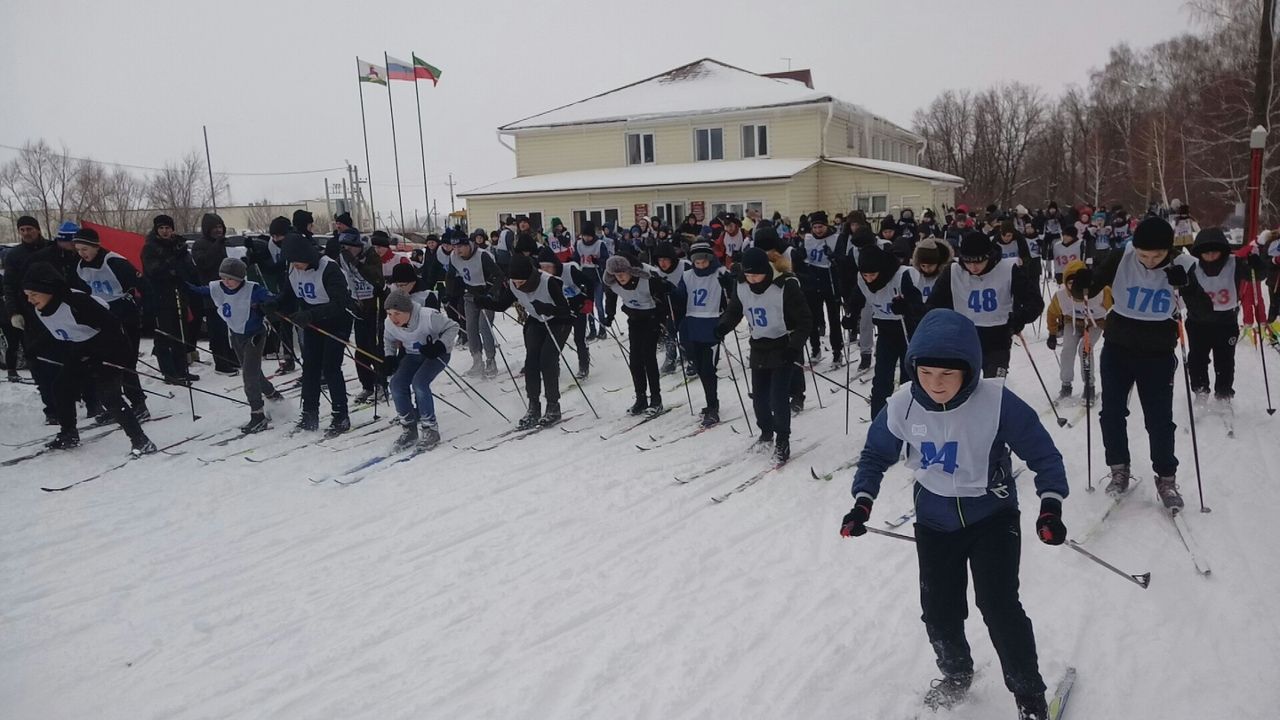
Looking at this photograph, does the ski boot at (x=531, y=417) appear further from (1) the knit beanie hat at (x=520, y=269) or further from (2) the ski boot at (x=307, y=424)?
(2) the ski boot at (x=307, y=424)

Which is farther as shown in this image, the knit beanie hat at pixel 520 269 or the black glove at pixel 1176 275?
the knit beanie hat at pixel 520 269

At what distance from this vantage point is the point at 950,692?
299 cm

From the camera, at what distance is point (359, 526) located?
5.20m

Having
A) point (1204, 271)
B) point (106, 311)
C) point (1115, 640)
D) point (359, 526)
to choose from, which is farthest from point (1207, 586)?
point (106, 311)

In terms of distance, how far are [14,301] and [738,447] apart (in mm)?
6903

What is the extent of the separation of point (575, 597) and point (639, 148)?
26666 millimetres

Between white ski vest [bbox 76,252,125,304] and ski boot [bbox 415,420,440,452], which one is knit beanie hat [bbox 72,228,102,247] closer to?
white ski vest [bbox 76,252,125,304]

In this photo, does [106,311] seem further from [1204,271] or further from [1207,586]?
[1204,271]

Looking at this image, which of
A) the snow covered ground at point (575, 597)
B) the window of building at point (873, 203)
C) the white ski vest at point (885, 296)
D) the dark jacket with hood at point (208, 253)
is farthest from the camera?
the window of building at point (873, 203)

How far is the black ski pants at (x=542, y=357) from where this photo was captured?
24.8ft

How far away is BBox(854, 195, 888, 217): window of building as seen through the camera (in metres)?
27.5

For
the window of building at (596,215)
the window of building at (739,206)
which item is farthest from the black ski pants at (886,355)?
the window of building at (596,215)

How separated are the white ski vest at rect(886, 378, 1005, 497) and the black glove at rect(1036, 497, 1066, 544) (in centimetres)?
19

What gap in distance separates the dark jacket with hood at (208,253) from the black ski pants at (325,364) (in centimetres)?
287
